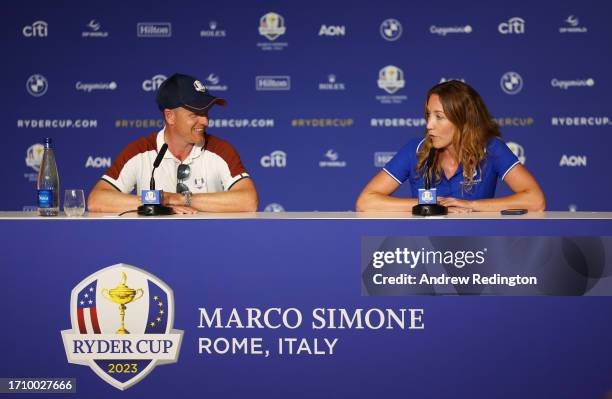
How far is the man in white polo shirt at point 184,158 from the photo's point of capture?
335 centimetres

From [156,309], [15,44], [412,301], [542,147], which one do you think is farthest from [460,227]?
[15,44]

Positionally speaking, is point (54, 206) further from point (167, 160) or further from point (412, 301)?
point (412, 301)

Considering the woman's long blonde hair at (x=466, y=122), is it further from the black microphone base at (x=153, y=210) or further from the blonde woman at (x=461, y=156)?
the black microphone base at (x=153, y=210)

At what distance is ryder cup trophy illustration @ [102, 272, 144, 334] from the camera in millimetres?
2439

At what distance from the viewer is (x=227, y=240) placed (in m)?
2.47

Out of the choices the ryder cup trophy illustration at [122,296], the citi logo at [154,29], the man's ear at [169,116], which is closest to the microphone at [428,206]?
the ryder cup trophy illustration at [122,296]

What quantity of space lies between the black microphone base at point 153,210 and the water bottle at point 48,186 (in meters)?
0.31

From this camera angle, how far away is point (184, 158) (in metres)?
3.47

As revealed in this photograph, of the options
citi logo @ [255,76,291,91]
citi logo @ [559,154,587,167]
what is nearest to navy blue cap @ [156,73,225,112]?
citi logo @ [255,76,291,91]

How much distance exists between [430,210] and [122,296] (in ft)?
3.49

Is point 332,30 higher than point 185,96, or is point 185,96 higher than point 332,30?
point 332,30

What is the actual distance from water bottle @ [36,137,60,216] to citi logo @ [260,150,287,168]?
2947 millimetres

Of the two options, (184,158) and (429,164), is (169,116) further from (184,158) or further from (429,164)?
(429,164)

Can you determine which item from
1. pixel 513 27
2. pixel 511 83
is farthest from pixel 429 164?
pixel 513 27
